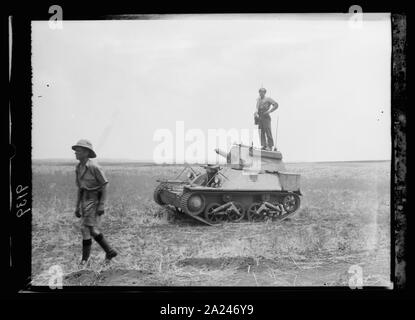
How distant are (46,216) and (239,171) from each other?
253 cm

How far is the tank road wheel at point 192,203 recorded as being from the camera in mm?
6820

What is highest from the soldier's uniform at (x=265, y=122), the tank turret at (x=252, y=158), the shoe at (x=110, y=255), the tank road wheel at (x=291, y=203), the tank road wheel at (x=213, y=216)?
the soldier's uniform at (x=265, y=122)

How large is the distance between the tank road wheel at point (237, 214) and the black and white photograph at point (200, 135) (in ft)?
0.53

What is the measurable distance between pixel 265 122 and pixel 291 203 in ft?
3.66

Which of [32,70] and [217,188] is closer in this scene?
[32,70]

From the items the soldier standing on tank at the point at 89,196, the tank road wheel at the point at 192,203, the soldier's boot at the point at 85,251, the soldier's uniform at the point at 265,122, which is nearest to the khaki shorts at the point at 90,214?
the soldier standing on tank at the point at 89,196

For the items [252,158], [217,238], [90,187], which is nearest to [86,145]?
[90,187]

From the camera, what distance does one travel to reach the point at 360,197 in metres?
6.64

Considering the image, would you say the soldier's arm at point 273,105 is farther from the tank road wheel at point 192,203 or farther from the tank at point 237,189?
the tank road wheel at point 192,203

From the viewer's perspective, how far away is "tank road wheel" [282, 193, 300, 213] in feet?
22.1
